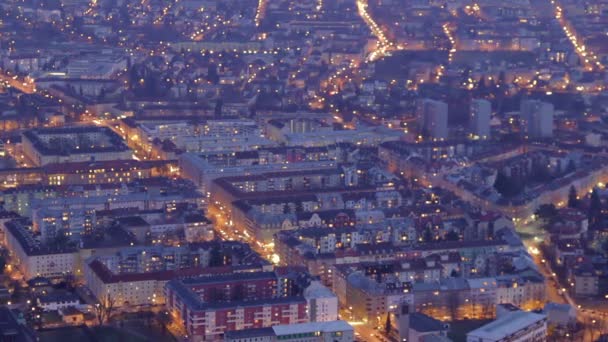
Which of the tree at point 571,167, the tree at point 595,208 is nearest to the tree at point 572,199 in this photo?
the tree at point 595,208

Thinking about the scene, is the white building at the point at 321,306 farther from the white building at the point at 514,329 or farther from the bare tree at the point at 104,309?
the bare tree at the point at 104,309

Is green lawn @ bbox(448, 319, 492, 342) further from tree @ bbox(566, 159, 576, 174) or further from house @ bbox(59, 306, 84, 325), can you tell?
Answer: tree @ bbox(566, 159, 576, 174)

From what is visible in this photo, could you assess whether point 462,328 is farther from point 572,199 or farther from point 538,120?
point 538,120

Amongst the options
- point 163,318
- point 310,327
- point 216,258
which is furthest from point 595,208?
point 163,318

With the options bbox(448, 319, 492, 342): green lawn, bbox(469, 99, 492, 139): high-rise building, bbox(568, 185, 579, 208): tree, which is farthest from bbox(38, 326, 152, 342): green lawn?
bbox(469, 99, 492, 139): high-rise building

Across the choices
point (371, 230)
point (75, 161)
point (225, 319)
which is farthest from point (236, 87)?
point (225, 319)

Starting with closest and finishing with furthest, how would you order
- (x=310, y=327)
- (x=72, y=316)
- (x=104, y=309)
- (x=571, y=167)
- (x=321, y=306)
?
1. (x=310, y=327)
2. (x=321, y=306)
3. (x=72, y=316)
4. (x=104, y=309)
5. (x=571, y=167)

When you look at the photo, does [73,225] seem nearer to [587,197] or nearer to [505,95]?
→ [587,197]
